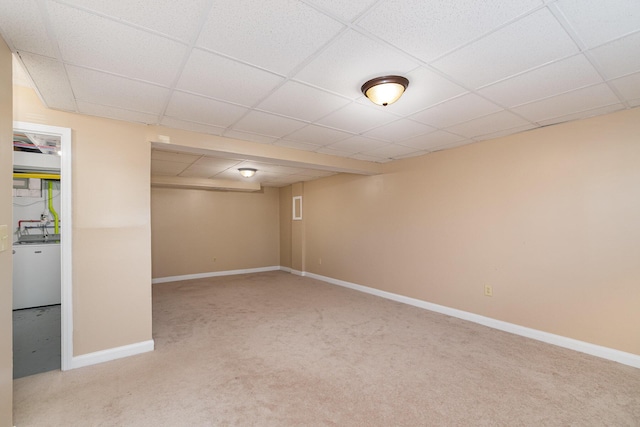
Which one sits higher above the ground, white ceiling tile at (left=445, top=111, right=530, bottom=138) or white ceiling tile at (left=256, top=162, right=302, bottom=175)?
white ceiling tile at (left=445, top=111, right=530, bottom=138)

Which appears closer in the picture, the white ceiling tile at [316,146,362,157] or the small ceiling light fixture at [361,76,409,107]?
the small ceiling light fixture at [361,76,409,107]

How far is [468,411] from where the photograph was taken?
199 cm

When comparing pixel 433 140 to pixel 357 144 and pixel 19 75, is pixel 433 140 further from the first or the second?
pixel 19 75

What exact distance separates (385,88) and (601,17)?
118 centimetres

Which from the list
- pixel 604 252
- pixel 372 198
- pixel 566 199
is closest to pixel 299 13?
pixel 566 199

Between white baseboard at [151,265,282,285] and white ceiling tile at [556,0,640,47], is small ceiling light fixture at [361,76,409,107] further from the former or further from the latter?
white baseboard at [151,265,282,285]

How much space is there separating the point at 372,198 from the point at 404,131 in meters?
2.14

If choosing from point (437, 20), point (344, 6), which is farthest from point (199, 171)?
point (437, 20)

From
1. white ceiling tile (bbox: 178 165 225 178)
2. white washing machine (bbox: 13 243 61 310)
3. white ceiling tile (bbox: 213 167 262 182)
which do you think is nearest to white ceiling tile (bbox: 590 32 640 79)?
white ceiling tile (bbox: 213 167 262 182)

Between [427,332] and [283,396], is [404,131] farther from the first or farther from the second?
[283,396]

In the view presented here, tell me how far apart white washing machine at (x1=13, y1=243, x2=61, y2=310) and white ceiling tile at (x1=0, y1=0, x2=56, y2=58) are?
402 centimetres

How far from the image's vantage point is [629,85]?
2.22 m

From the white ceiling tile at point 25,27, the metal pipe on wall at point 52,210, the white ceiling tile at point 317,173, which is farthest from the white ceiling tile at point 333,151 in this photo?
the metal pipe on wall at point 52,210

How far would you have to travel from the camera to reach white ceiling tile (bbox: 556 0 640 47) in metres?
1.41
